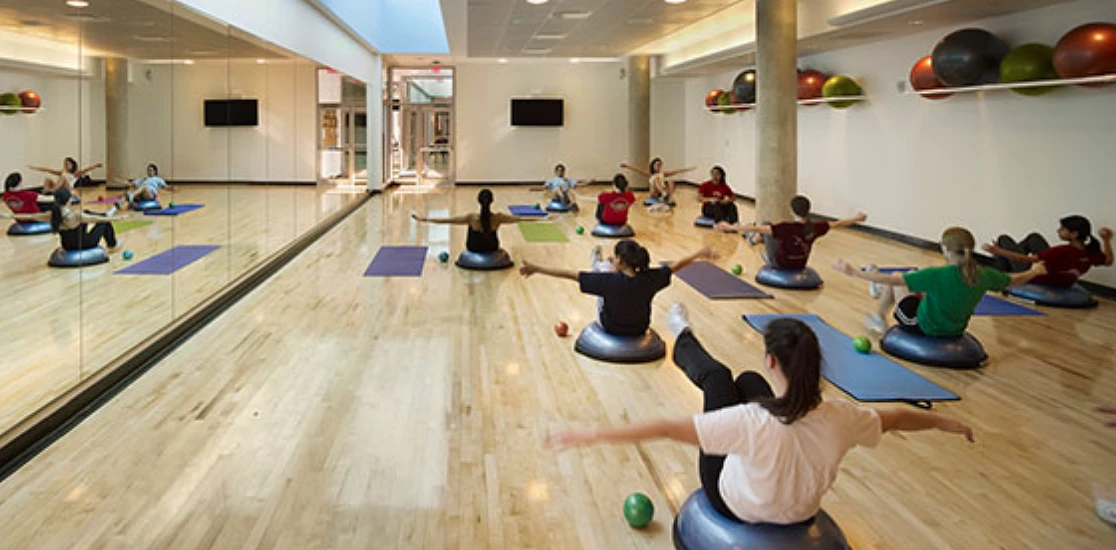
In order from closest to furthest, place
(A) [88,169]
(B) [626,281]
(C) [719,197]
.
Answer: (A) [88,169] → (B) [626,281] → (C) [719,197]

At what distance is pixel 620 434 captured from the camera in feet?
6.78

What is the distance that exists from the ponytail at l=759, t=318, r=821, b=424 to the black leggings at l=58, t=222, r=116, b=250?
353cm

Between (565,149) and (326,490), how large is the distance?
17.0 metres

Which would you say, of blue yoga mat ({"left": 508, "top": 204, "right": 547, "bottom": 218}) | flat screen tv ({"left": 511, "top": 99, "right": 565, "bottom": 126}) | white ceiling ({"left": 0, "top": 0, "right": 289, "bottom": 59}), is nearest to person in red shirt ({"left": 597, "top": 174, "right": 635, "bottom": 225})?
blue yoga mat ({"left": 508, "top": 204, "right": 547, "bottom": 218})

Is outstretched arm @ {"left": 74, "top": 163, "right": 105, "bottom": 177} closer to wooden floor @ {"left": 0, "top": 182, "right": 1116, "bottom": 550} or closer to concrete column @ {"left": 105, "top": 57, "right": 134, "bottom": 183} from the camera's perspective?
concrete column @ {"left": 105, "top": 57, "right": 134, "bottom": 183}

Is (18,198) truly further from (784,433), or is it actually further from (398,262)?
(398,262)

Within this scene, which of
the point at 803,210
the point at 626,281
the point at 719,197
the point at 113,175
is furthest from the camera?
the point at 719,197

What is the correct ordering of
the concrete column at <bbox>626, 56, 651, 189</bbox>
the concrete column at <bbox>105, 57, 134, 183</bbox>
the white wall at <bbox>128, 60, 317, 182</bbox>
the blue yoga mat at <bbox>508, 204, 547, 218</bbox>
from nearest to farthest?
the concrete column at <bbox>105, 57, 134, 183</bbox>, the white wall at <bbox>128, 60, 317, 182</bbox>, the blue yoga mat at <bbox>508, 204, 547, 218</bbox>, the concrete column at <bbox>626, 56, 651, 189</bbox>

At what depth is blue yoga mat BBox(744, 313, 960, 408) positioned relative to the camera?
438 centimetres

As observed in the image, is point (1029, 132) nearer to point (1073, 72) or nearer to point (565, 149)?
point (1073, 72)

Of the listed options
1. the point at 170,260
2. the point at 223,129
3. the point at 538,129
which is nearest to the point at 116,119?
the point at 170,260

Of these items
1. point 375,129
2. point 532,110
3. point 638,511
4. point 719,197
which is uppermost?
point 532,110

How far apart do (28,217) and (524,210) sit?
10573 mm

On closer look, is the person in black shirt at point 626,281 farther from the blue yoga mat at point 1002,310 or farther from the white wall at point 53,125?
the blue yoga mat at point 1002,310
